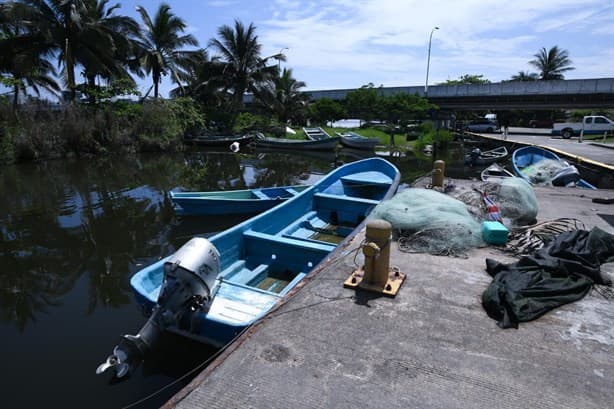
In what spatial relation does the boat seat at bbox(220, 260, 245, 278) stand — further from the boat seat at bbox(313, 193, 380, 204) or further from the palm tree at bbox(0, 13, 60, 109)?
the palm tree at bbox(0, 13, 60, 109)

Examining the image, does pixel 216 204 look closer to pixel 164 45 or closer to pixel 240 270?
pixel 240 270

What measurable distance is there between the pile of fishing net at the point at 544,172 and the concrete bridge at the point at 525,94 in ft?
82.7

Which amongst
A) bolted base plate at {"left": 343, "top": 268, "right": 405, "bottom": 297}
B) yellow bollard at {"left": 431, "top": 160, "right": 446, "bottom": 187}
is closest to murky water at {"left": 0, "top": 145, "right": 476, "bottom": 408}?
bolted base plate at {"left": 343, "top": 268, "right": 405, "bottom": 297}

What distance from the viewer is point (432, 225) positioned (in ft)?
15.9

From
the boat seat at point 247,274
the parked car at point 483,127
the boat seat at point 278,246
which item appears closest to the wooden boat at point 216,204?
the boat seat at point 278,246

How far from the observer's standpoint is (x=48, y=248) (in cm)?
723

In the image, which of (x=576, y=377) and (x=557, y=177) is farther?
(x=557, y=177)

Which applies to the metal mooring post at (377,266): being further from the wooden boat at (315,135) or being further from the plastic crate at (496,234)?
the wooden boat at (315,135)

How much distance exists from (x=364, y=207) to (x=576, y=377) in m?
5.37

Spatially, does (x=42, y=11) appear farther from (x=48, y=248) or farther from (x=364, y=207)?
(x=364, y=207)

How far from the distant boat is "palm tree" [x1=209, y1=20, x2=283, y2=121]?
14.8 ft

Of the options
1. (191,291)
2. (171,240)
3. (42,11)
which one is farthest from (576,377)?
(42,11)

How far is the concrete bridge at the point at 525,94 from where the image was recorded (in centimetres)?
2977

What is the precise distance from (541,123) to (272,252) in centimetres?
5495
